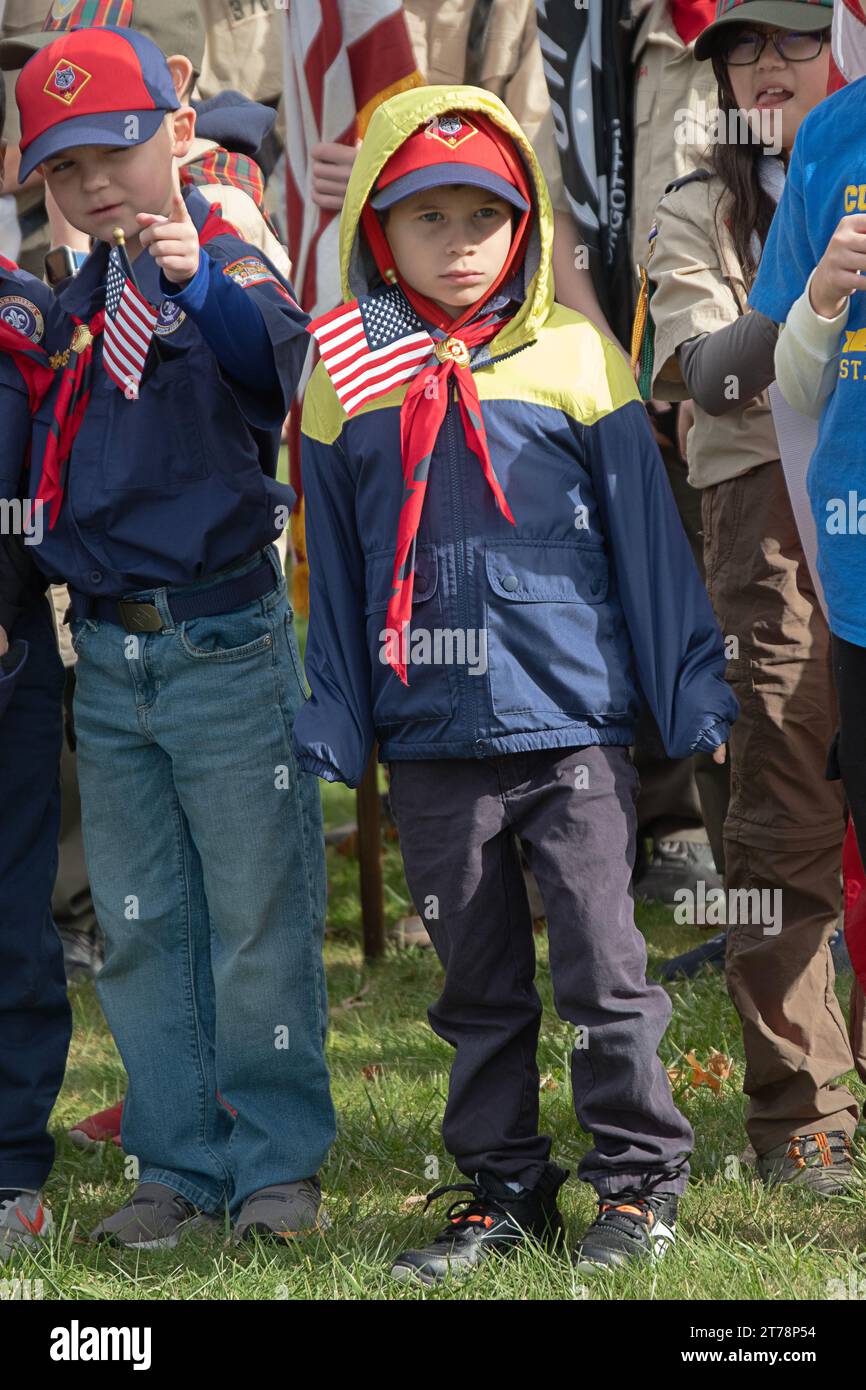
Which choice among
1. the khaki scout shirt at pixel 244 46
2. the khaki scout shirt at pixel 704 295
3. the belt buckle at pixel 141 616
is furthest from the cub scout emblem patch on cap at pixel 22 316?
the khaki scout shirt at pixel 244 46

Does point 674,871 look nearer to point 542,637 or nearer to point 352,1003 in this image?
point 352,1003

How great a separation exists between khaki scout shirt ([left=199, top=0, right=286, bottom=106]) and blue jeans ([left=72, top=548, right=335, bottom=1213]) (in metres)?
2.79

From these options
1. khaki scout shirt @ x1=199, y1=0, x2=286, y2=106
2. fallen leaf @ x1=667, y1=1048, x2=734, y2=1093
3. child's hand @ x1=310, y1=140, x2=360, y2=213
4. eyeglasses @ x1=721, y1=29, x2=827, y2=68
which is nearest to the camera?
eyeglasses @ x1=721, y1=29, x2=827, y2=68

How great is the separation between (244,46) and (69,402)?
2.78 m

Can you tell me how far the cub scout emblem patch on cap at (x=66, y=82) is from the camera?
130 inches

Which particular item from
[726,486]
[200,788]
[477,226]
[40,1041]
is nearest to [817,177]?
[477,226]

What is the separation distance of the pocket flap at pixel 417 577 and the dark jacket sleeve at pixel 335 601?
0.10m

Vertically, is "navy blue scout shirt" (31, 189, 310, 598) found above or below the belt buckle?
above

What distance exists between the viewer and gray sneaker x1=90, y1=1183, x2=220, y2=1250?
3.52 m

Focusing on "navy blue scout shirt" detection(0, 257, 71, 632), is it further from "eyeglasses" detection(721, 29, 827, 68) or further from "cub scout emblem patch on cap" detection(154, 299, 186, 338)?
"eyeglasses" detection(721, 29, 827, 68)

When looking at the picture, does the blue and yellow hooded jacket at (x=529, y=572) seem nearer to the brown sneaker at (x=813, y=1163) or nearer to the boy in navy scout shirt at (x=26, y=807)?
the boy in navy scout shirt at (x=26, y=807)

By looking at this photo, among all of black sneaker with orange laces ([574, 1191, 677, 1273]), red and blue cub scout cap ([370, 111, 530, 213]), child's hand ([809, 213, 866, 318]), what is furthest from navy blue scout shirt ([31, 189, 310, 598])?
black sneaker with orange laces ([574, 1191, 677, 1273])

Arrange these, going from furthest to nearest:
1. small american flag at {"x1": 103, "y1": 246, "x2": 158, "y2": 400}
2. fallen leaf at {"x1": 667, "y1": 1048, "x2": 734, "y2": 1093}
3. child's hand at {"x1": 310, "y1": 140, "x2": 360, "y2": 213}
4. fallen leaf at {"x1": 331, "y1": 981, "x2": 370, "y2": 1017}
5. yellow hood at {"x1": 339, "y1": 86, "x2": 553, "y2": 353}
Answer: fallen leaf at {"x1": 331, "y1": 981, "x2": 370, "y2": 1017} → child's hand at {"x1": 310, "y1": 140, "x2": 360, "y2": 213} → fallen leaf at {"x1": 667, "y1": 1048, "x2": 734, "y2": 1093} → small american flag at {"x1": 103, "y1": 246, "x2": 158, "y2": 400} → yellow hood at {"x1": 339, "y1": 86, "x2": 553, "y2": 353}

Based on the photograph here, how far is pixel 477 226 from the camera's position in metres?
3.29
